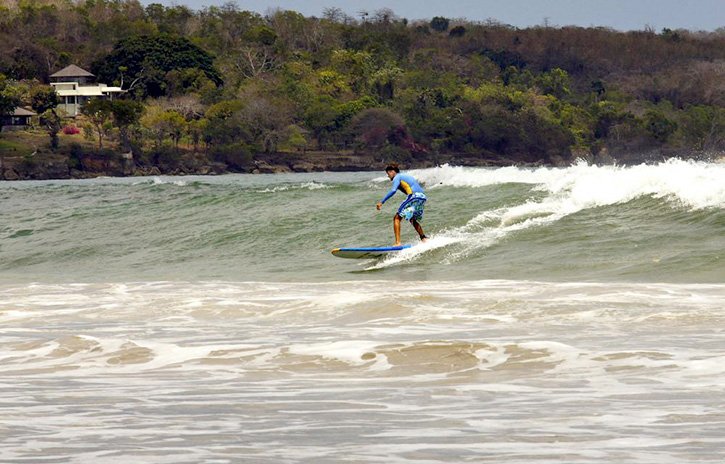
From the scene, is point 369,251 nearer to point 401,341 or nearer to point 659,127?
point 401,341

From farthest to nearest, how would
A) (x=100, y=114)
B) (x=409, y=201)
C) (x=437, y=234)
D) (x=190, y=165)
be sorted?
(x=190, y=165)
(x=100, y=114)
(x=437, y=234)
(x=409, y=201)

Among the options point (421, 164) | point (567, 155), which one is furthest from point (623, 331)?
point (567, 155)

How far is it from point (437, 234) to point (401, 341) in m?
12.0

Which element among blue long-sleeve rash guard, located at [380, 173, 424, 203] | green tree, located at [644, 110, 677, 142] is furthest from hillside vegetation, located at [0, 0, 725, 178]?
blue long-sleeve rash guard, located at [380, 173, 424, 203]

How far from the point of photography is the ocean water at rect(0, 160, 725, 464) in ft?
22.8

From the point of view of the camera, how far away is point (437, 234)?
73.7 ft

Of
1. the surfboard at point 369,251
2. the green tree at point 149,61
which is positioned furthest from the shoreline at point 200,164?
the surfboard at point 369,251

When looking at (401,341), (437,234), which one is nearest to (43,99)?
(437,234)

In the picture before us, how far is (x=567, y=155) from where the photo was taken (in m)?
139

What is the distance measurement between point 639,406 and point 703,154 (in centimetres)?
14489

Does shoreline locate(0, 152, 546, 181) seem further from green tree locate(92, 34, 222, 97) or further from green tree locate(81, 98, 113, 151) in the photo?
green tree locate(92, 34, 222, 97)

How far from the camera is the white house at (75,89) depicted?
119 m

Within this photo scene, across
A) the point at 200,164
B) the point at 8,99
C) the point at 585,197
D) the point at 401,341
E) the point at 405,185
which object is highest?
the point at 405,185

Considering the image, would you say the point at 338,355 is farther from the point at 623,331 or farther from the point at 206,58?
the point at 206,58
